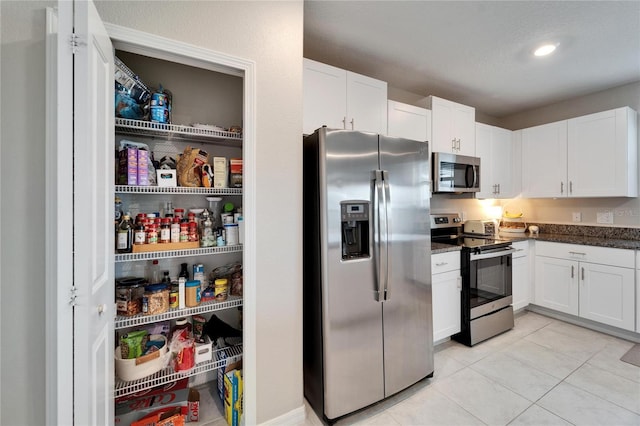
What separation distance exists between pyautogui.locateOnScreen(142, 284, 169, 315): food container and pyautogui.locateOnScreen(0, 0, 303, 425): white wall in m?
0.43

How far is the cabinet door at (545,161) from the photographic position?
3105mm

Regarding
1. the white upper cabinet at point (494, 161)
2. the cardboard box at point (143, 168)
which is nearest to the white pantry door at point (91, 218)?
the cardboard box at point (143, 168)

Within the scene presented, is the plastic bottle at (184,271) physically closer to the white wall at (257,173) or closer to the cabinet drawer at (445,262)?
the white wall at (257,173)

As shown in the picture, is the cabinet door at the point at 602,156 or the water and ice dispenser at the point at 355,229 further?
the cabinet door at the point at 602,156

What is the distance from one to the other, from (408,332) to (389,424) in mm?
554

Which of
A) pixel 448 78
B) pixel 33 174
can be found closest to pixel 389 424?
pixel 33 174

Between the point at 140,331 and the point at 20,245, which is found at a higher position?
the point at 20,245

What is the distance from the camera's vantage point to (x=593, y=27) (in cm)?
192

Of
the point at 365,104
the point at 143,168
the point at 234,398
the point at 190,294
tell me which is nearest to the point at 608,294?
the point at 365,104

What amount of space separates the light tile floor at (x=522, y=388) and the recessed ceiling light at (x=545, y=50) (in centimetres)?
265

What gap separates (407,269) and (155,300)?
5.15ft

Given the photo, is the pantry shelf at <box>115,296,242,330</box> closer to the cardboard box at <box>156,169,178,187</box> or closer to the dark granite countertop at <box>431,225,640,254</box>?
the cardboard box at <box>156,169,178,187</box>

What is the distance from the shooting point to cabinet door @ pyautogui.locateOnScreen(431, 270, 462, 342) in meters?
2.30

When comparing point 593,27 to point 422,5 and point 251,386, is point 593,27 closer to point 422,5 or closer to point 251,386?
point 422,5
